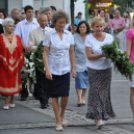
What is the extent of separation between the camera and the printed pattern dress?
7.96 meters

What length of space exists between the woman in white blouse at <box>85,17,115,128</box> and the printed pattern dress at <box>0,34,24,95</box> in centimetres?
209

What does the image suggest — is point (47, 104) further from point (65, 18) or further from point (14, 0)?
point (14, 0)

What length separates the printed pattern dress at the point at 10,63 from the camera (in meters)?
7.96

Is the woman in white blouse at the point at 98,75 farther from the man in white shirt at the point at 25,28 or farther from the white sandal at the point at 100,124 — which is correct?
the man in white shirt at the point at 25,28

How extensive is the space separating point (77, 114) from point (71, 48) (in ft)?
4.82

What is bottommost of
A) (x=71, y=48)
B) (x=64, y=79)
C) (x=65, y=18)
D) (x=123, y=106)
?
(x=123, y=106)

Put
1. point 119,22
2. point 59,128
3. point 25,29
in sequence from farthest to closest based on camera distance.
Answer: point 119,22, point 25,29, point 59,128

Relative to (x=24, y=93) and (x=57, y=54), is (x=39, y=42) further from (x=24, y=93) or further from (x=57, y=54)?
(x=57, y=54)

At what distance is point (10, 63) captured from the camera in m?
8.01

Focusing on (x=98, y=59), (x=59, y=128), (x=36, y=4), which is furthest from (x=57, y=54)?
(x=36, y=4)

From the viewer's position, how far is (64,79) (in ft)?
21.0

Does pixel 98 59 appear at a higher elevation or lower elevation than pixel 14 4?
lower

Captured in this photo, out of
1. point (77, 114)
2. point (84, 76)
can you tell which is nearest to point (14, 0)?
point (84, 76)

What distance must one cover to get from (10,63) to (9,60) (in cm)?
6
